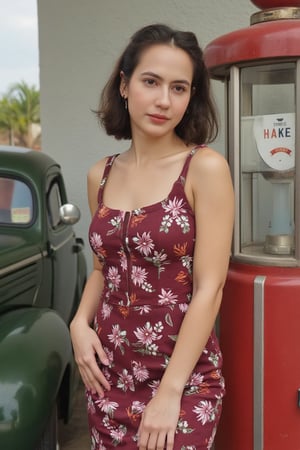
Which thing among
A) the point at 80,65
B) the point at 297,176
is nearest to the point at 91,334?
the point at 297,176

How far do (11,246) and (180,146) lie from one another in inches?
61.0

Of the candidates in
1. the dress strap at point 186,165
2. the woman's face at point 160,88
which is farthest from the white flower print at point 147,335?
the woman's face at point 160,88

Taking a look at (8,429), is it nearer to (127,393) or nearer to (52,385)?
(52,385)

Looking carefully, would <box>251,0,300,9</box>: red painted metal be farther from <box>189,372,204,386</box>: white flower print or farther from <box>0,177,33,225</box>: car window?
<box>0,177,33,225</box>: car window

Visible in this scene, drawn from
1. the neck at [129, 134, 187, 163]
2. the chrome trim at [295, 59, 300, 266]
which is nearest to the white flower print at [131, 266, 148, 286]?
the neck at [129, 134, 187, 163]

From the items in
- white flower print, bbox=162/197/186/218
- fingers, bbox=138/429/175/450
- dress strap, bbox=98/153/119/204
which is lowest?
fingers, bbox=138/429/175/450

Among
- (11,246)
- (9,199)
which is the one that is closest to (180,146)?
(11,246)

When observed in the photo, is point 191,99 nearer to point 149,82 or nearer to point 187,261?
point 149,82

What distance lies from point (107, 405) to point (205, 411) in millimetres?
297

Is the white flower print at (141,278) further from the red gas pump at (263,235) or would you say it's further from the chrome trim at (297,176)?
the chrome trim at (297,176)

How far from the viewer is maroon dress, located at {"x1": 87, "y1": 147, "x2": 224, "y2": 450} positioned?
1.76 meters

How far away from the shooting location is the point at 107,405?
188 centimetres

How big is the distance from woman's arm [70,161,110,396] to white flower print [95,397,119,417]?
23 millimetres

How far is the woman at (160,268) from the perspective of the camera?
5.70 ft
